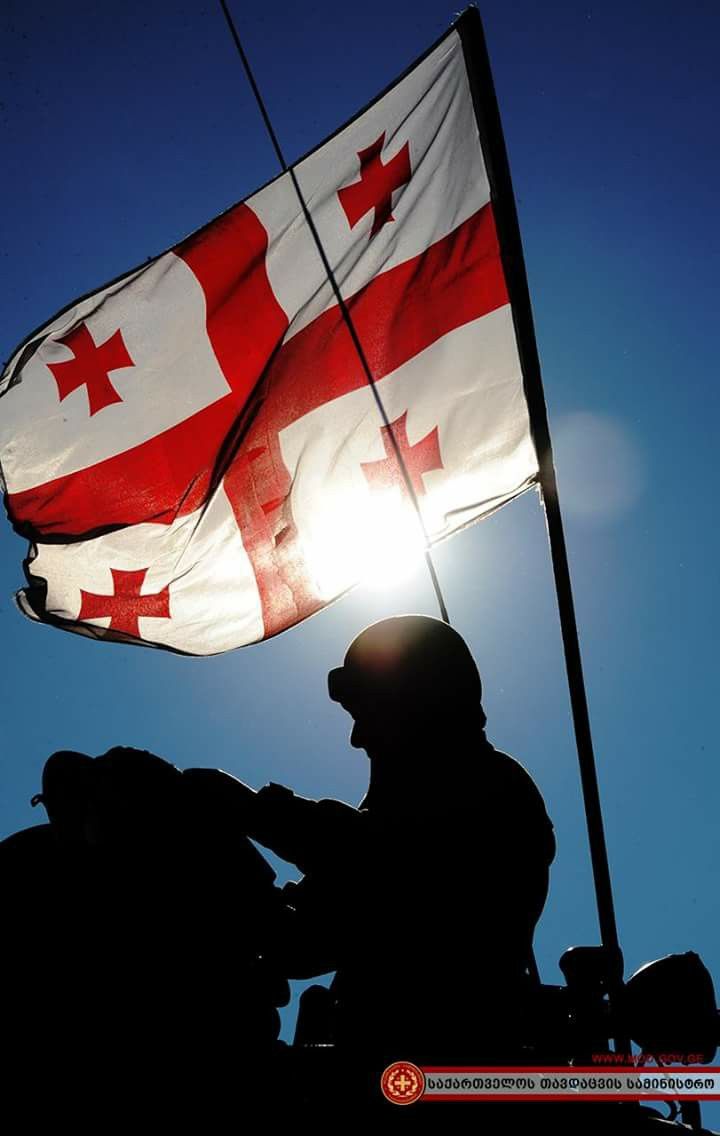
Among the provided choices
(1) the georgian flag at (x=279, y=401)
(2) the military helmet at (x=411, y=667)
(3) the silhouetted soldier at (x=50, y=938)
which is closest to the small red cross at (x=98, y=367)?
(1) the georgian flag at (x=279, y=401)

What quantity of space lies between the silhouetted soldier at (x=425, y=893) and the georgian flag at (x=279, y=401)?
1.89 meters

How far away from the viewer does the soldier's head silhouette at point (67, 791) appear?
2.03m

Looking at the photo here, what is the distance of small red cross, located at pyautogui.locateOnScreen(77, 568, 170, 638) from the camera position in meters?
4.42

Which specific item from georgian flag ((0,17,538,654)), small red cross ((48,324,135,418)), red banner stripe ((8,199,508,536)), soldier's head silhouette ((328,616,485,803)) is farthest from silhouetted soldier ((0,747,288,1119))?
small red cross ((48,324,135,418))

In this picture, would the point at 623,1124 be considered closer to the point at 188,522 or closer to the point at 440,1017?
the point at 440,1017

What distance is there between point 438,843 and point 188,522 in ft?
8.65

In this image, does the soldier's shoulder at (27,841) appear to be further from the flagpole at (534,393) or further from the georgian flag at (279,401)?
the georgian flag at (279,401)

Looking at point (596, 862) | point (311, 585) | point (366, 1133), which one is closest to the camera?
point (366, 1133)

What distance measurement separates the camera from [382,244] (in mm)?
4113

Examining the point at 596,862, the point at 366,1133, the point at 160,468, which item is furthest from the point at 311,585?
the point at 366,1133

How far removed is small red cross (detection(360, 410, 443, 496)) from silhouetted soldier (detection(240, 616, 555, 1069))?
1.83 m

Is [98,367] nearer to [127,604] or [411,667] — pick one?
[127,604]

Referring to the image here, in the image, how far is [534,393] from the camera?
11.1ft

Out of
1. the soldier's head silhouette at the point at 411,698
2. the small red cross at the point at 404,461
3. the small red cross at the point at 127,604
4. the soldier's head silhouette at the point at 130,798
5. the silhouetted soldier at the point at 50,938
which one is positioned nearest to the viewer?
the silhouetted soldier at the point at 50,938
